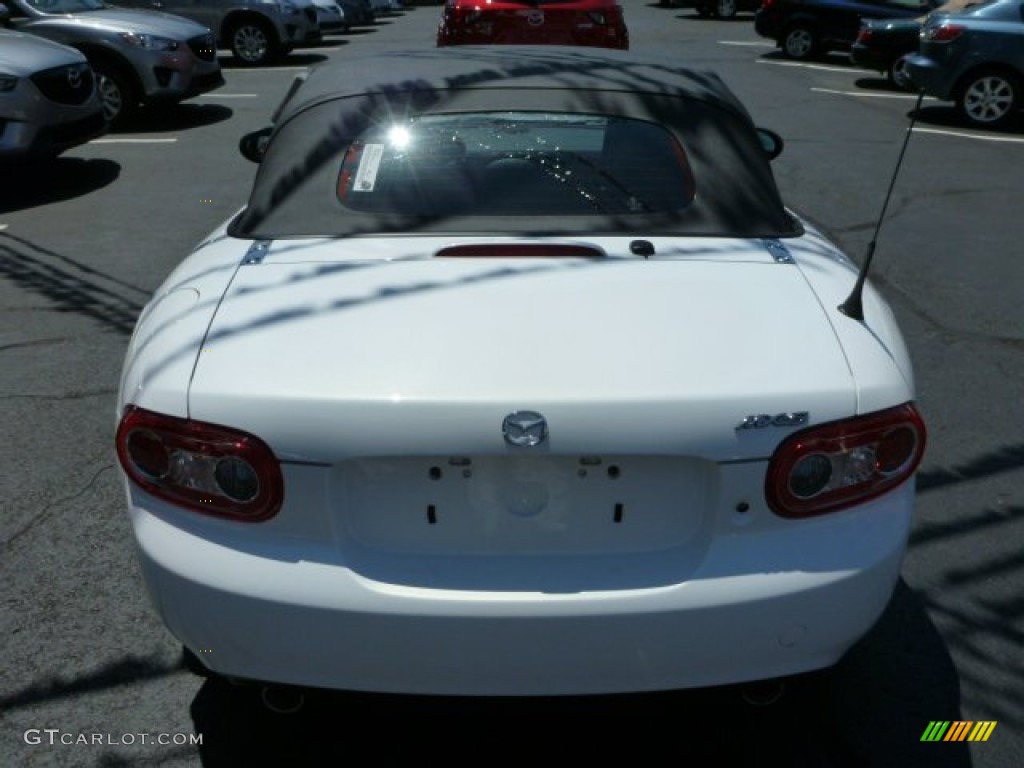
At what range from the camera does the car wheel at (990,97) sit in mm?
12758

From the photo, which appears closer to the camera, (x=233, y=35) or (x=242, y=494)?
(x=242, y=494)

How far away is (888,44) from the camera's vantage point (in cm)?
1553

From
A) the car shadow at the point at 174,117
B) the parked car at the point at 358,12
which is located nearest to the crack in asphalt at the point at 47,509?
the car shadow at the point at 174,117

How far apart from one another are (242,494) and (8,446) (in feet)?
9.00

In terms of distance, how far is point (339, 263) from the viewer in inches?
115

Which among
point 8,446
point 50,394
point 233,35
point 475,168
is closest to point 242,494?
point 475,168

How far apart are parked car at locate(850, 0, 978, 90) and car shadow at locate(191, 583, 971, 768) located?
45.3ft

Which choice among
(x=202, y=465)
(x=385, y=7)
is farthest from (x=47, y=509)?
(x=385, y=7)

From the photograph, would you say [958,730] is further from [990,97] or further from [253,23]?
→ [253,23]

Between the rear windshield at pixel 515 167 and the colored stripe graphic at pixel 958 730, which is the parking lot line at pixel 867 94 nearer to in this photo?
the rear windshield at pixel 515 167

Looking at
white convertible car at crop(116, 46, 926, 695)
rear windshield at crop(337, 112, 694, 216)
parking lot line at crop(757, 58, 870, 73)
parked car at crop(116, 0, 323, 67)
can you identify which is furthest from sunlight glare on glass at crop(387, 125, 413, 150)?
parking lot line at crop(757, 58, 870, 73)

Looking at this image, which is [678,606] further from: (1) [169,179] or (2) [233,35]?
(2) [233,35]

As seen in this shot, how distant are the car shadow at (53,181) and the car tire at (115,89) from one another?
1388mm

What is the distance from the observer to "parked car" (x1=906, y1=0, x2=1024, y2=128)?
12469mm
